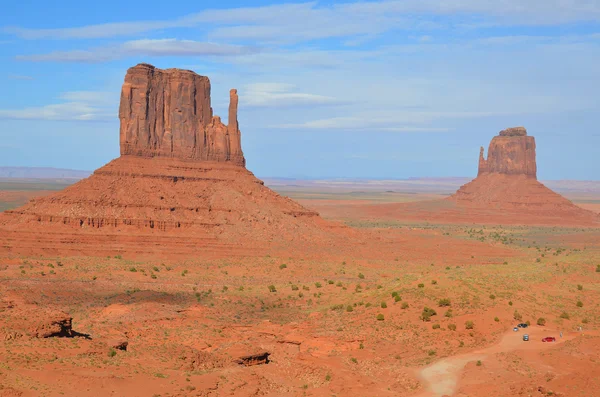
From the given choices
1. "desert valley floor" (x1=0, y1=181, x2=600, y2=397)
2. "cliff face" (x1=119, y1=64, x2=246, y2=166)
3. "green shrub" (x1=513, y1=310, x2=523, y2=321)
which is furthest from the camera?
"cliff face" (x1=119, y1=64, x2=246, y2=166)

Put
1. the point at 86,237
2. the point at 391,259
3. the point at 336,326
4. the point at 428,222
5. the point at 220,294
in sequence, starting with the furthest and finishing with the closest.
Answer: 1. the point at 428,222
2. the point at 391,259
3. the point at 86,237
4. the point at 220,294
5. the point at 336,326

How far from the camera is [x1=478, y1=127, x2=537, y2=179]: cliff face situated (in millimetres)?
170875

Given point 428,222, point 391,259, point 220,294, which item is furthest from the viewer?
point 428,222

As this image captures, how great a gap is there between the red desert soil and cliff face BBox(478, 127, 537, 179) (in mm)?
Answer: 56742

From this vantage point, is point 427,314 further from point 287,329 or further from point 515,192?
point 515,192

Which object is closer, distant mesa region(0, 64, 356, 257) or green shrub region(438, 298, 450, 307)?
green shrub region(438, 298, 450, 307)

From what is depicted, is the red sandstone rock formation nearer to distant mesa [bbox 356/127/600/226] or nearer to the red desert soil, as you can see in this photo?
distant mesa [bbox 356/127/600/226]

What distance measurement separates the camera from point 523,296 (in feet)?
160

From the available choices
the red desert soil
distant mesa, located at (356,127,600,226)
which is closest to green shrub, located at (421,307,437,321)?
the red desert soil

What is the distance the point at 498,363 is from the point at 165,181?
56.9m

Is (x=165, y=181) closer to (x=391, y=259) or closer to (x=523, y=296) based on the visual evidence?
(x=391, y=259)

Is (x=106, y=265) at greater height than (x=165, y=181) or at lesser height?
lesser

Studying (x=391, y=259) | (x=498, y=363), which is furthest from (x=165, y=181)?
(x=498, y=363)

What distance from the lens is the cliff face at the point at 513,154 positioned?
17088cm
